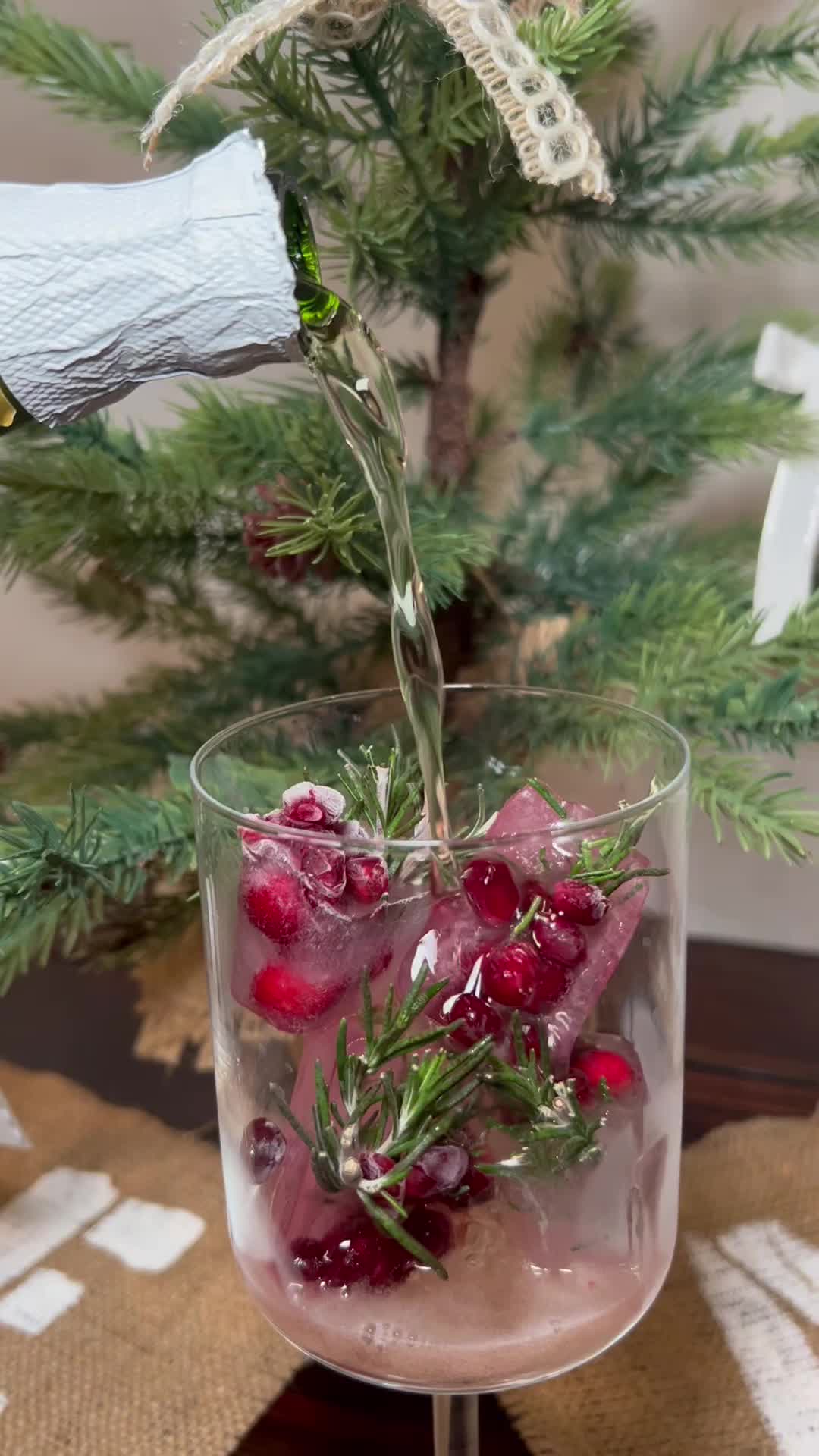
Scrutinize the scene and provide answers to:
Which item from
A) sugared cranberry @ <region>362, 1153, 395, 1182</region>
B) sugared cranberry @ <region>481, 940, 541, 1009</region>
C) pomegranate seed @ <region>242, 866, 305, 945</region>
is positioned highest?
pomegranate seed @ <region>242, 866, 305, 945</region>

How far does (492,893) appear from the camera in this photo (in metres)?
0.32

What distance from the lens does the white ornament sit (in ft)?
1.73

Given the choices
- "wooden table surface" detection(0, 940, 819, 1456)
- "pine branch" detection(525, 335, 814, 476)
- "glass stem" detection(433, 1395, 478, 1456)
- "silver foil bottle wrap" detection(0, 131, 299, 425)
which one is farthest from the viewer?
"wooden table surface" detection(0, 940, 819, 1456)

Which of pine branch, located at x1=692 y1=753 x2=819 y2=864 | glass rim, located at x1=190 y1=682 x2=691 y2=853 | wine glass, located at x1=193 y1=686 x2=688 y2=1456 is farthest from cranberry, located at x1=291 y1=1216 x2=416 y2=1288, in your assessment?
pine branch, located at x1=692 y1=753 x2=819 y2=864

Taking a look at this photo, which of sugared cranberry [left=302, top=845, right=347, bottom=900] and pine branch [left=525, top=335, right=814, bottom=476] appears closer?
sugared cranberry [left=302, top=845, right=347, bottom=900]

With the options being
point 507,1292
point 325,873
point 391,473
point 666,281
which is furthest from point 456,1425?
point 666,281

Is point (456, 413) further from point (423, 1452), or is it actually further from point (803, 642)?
point (423, 1452)

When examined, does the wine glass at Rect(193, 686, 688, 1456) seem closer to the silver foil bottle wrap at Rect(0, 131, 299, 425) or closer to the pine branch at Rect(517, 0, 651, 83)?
the silver foil bottle wrap at Rect(0, 131, 299, 425)

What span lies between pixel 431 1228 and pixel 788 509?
0.39 m

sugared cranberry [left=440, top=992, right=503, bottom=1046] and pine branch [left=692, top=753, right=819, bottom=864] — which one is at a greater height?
sugared cranberry [left=440, top=992, right=503, bottom=1046]

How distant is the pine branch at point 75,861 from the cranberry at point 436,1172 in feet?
0.61

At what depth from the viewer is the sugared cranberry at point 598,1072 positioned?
12.8 inches

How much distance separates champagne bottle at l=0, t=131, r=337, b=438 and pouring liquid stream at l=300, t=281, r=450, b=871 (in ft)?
0.17

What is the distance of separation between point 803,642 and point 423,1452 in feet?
1.13
